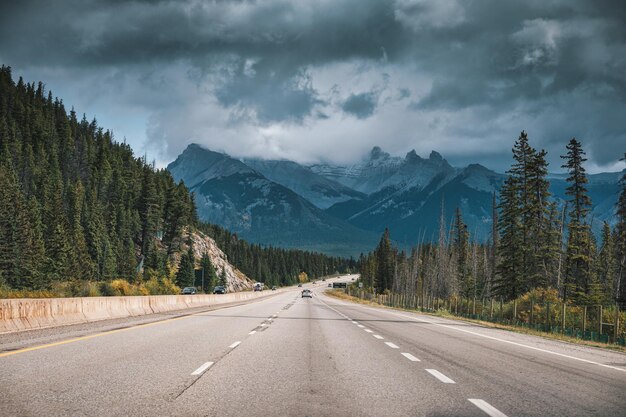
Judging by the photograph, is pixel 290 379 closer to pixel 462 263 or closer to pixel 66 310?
pixel 66 310

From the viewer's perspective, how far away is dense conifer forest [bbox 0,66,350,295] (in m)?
85.2

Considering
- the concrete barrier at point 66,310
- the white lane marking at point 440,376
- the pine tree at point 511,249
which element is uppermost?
A: the pine tree at point 511,249

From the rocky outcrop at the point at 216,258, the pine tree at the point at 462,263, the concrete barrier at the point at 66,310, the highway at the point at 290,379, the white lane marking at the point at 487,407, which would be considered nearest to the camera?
the white lane marking at the point at 487,407

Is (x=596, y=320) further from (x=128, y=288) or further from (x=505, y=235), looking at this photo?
(x=128, y=288)

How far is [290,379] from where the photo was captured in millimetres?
8453

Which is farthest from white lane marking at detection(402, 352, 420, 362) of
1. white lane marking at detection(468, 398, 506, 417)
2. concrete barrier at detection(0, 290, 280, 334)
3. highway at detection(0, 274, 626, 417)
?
concrete barrier at detection(0, 290, 280, 334)

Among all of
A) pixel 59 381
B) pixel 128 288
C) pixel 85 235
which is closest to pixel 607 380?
pixel 59 381

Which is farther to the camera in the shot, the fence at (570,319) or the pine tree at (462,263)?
the pine tree at (462,263)

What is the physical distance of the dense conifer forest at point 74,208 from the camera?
85.2 m

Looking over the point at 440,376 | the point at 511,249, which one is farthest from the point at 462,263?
the point at 440,376

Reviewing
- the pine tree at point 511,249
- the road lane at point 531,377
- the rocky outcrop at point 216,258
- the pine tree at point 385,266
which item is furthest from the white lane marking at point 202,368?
the pine tree at point 385,266

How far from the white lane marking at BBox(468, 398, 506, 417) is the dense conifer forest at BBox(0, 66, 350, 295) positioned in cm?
4468

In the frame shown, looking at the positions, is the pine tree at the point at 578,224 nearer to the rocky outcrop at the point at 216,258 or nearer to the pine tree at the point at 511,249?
the pine tree at the point at 511,249

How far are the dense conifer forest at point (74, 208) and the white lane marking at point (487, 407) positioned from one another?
44.7 meters
